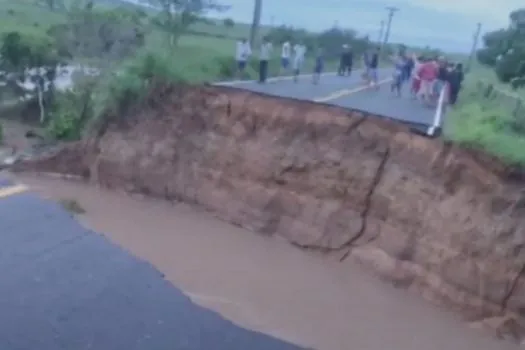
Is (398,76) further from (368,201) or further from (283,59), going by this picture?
(368,201)

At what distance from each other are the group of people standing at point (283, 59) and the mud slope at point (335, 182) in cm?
253

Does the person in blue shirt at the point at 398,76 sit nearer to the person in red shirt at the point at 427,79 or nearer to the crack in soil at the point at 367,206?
the person in red shirt at the point at 427,79

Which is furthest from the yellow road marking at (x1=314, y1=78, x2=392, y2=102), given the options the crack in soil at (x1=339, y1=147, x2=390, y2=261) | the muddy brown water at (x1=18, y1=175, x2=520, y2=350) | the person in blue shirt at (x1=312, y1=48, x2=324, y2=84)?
the muddy brown water at (x1=18, y1=175, x2=520, y2=350)

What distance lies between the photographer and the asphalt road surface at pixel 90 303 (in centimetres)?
1152

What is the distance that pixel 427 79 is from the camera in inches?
722

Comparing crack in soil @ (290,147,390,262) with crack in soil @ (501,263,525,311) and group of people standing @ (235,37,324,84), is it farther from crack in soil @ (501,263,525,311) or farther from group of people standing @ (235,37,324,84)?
group of people standing @ (235,37,324,84)

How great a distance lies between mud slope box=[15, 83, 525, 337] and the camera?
13539 mm

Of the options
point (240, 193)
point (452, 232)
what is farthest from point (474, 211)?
point (240, 193)

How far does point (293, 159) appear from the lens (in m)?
17.1

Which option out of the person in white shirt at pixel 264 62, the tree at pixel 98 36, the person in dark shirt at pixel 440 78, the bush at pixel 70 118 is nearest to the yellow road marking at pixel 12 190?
the bush at pixel 70 118

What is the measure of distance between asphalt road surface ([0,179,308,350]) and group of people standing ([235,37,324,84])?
23.7 feet

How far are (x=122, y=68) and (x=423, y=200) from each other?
29.9ft

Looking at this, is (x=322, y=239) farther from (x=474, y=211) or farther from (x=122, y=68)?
(x=122, y=68)

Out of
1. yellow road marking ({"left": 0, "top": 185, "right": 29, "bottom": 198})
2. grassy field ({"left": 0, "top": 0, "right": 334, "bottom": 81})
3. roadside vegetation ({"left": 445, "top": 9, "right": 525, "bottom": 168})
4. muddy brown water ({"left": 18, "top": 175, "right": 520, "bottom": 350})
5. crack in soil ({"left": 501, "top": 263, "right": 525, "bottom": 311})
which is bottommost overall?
yellow road marking ({"left": 0, "top": 185, "right": 29, "bottom": 198})
